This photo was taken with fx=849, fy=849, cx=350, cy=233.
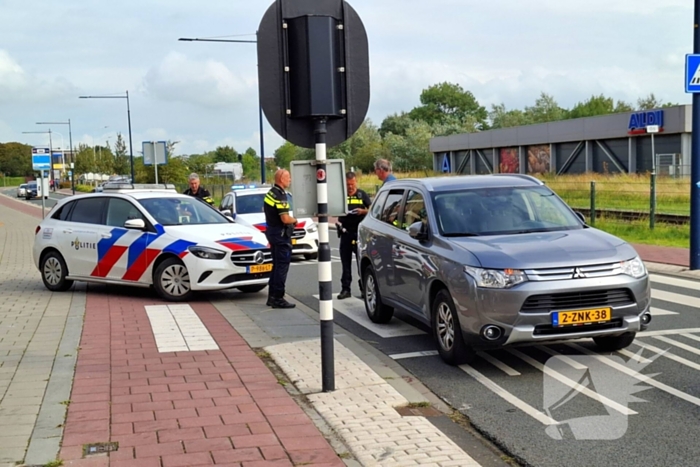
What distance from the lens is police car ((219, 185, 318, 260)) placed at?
17.5 m

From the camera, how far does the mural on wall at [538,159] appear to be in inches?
2464

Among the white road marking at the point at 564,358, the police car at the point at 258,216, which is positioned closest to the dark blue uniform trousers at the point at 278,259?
the white road marking at the point at 564,358

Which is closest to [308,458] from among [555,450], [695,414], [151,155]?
[555,450]

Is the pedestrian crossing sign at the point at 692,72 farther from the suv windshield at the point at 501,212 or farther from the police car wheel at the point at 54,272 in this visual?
the police car wheel at the point at 54,272

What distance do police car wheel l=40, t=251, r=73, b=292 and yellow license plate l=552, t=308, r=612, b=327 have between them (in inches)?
345

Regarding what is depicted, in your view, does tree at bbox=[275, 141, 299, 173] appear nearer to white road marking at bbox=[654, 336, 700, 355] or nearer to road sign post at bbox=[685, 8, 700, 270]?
road sign post at bbox=[685, 8, 700, 270]

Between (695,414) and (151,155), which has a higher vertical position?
(151,155)

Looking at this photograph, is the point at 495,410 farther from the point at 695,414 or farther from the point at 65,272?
the point at 65,272

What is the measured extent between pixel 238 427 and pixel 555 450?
2.08 meters

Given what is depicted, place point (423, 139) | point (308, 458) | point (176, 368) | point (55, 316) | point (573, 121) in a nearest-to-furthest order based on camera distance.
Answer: point (308, 458) → point (176, 368) → point (55, 316) → point (573, 121) → point (423, 139)

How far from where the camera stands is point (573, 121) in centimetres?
5784

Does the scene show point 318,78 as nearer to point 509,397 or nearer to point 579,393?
point 509,397

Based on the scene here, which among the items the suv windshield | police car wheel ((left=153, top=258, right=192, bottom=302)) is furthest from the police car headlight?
the suv windshield

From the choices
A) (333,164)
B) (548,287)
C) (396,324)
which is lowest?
(396,324)
